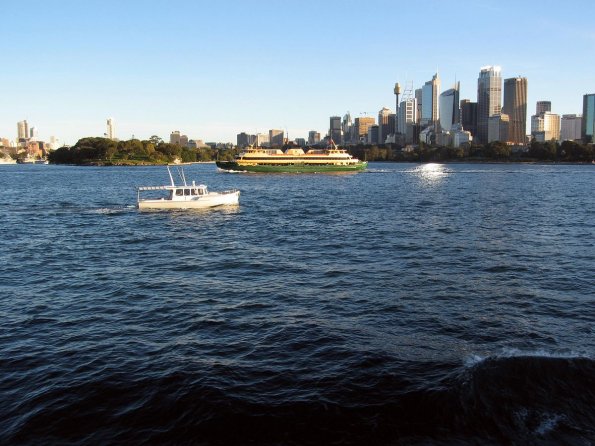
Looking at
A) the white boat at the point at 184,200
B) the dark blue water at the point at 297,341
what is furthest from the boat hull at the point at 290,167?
the dark blue water at the point at 297,341

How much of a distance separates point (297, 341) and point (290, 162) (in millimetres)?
161122

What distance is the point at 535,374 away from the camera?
1728 cm

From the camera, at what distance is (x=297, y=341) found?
20656 millimetres

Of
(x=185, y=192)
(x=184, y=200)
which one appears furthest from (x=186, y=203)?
(x=185, y=192)

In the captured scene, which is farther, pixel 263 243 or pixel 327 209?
pixel 327 209

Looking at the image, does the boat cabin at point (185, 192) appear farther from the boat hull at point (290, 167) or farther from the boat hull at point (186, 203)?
the boat hull at point (290, 167)

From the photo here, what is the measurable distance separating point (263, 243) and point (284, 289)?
15637 mm

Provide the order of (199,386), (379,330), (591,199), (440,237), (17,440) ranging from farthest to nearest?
(591,199) → (440,237) → (379,330) → (199,386) → (17,440)

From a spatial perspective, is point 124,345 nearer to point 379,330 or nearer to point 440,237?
point 379,330

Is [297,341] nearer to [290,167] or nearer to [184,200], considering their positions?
[184,200]

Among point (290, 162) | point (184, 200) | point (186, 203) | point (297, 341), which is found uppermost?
point (290, 162)

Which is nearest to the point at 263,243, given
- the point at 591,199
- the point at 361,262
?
the point at 361,262

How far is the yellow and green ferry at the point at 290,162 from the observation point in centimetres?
17712

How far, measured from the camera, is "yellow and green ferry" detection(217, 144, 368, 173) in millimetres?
177125
